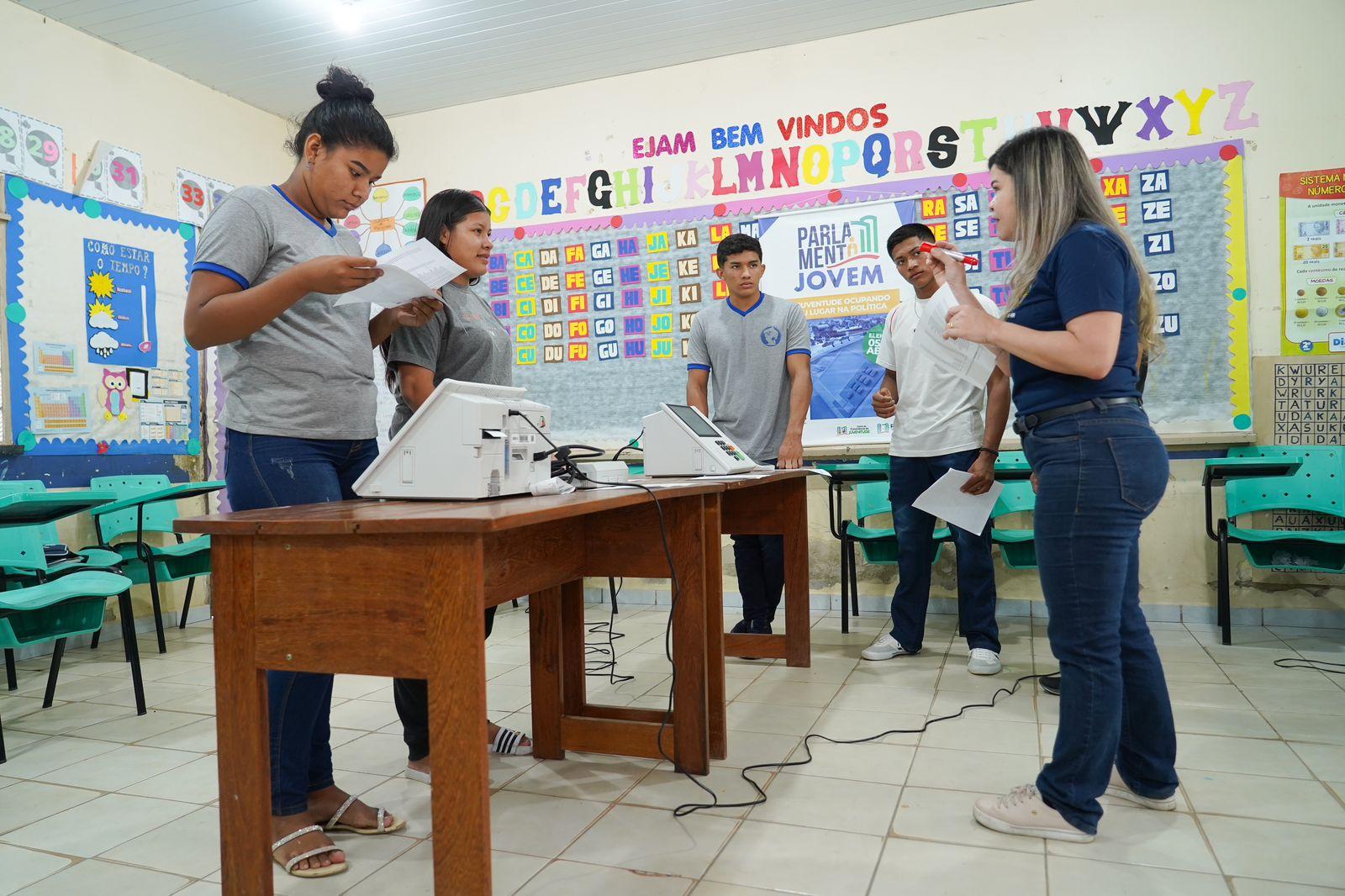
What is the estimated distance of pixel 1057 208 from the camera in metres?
1.63

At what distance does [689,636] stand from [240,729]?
3.62ft

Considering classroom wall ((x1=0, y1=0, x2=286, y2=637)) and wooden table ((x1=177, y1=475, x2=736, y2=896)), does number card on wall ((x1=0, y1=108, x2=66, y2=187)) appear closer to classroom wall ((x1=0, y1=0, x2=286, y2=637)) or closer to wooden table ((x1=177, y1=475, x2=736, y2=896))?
classroom wall ((x1=0, y1=0, x2=286, y2=637))

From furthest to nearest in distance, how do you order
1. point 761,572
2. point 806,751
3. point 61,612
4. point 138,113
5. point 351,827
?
point 138,113, point 761,572, point 61,612, point 806,751, point 351,827

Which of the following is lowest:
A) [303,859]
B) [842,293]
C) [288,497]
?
[303,859]

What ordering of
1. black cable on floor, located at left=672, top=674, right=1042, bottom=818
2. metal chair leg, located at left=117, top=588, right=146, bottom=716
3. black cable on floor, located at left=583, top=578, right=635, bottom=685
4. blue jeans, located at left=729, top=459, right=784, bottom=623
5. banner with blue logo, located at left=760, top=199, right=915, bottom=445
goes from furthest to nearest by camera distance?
banner with blue logo, located at left=760, top=199, right=915, bottom=445 < blue jeans, located at left=729, top=459, right=784, bottom=623 < black cable on floor, located at left=583, top=578, right=635, bottom=685 < metal chair leg, located at left=117, top=588, right=146, bottom=716 < black cable on floor, located at left=672, top=674, right=1042, bottom=818

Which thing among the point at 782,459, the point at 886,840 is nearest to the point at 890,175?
the point at 782,459

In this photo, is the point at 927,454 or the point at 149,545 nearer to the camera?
the point at 927,454

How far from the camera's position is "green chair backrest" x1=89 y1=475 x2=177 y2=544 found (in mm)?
3914

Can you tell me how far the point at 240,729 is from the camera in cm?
131

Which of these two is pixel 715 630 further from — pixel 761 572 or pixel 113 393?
pixel 113 393

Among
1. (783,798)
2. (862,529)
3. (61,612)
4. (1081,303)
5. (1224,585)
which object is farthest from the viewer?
(862,529)

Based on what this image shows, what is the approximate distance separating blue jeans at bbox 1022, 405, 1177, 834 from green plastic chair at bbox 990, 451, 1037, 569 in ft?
5.73

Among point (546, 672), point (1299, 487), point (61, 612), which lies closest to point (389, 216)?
point (61, 612)

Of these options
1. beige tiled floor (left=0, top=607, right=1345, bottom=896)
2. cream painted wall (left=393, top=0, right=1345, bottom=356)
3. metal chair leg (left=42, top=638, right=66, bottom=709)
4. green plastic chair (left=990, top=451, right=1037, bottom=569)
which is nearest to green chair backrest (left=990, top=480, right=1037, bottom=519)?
green plastic chair (left=990, top=451, right=1037, bottom=569)
